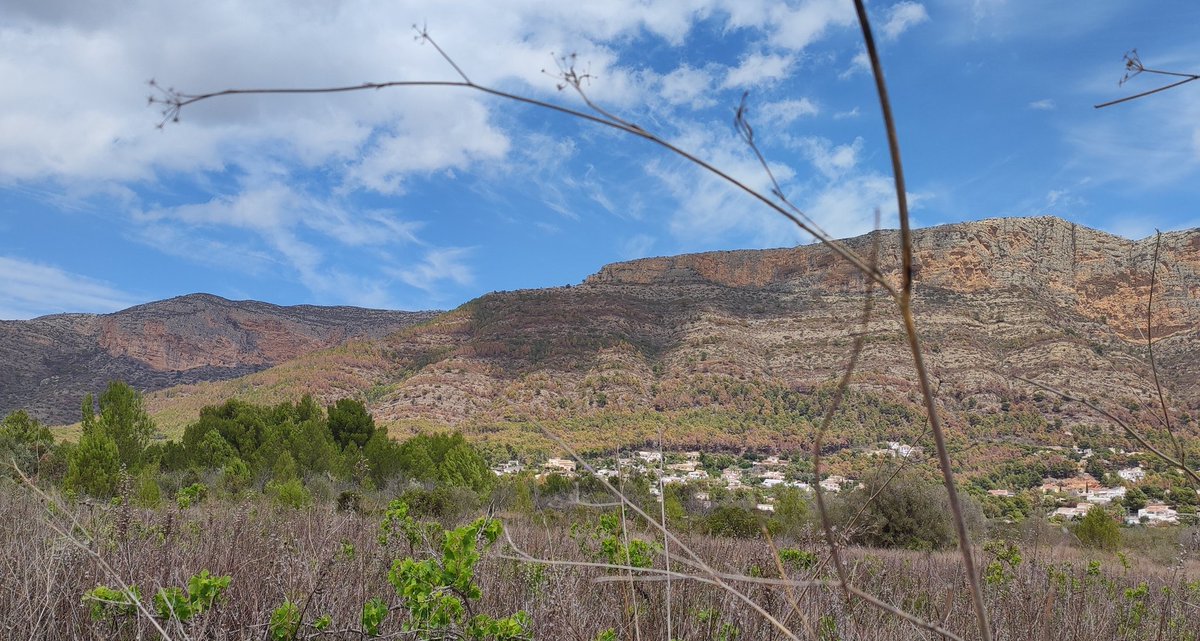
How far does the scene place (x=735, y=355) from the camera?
214 feet

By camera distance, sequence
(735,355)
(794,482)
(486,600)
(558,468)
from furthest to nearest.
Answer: (735,355) < (794,482) < (558,468) < (486,600)

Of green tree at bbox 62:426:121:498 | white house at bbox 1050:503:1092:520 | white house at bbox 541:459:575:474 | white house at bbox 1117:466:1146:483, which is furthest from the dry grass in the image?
white house at bbox 1050:503:1092:520

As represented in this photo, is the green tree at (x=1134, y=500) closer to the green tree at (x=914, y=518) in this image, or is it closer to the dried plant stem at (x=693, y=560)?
the green tree at (x=914, y=518)

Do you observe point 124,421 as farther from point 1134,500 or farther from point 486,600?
point 1134,500

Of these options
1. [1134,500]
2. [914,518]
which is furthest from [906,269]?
[1134,500]

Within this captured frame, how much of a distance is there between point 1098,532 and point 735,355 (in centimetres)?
4982

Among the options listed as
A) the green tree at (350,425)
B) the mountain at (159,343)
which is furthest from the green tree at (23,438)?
the mountain at (159,343)

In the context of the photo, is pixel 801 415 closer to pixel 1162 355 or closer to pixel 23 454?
pixel 1162 355

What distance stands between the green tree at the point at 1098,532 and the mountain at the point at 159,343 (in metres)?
74.8

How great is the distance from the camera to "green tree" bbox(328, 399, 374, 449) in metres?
28.6

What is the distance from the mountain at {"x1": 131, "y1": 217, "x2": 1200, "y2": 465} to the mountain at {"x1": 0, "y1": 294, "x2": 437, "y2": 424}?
13.5 m

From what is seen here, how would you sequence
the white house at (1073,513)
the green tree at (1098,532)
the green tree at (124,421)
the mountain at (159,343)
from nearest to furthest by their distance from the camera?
the green tree at (1098,532) < the white house at (1073,513) < the green tree at (124,421) < the mountain at (159,343)

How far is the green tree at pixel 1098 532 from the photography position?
587 inches

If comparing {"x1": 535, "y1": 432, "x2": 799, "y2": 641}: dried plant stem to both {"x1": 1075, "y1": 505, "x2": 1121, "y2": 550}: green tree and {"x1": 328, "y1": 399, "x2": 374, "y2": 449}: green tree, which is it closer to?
{"x1": 1075, "y1": 505, "x2": 1121, "y2": 550}: green tree
